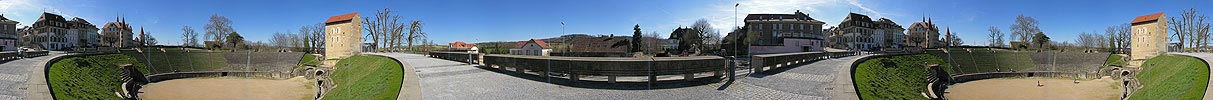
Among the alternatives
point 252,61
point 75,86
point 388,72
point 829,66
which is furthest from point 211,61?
point 829,66

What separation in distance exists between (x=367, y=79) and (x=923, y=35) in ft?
11.5

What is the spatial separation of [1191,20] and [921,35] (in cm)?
187

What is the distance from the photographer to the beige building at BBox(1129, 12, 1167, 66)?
330cm

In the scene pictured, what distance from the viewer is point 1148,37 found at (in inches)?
132

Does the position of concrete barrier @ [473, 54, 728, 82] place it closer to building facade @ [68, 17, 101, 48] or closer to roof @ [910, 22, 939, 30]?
roof @ [910, 22, 939, 30]

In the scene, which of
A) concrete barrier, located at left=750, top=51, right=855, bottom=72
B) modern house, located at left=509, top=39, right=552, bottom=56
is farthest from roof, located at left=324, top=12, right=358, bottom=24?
concrete barrier, located at left=750, top=51, right=855, bottom=72

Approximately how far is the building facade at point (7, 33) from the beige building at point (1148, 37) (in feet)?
22.5

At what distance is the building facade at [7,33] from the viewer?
10.5ft

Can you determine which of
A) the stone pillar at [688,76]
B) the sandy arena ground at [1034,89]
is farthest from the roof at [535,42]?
the sandy arena ground at [1034,89]

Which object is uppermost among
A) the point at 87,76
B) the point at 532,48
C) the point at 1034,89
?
the point at 532,48

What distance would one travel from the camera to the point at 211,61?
325 centimetres

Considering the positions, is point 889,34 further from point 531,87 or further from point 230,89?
point 230,89

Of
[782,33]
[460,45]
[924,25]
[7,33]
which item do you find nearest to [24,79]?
[7,33]

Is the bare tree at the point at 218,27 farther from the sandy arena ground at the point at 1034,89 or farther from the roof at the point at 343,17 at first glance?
the sandy arena ground at the point at 1034,89
